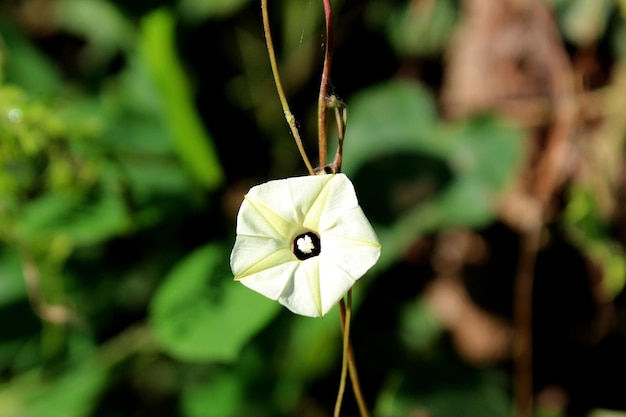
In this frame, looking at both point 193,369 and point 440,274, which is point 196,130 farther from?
point 440,274

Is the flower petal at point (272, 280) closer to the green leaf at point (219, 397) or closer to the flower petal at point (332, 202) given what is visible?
the flower petal at point (332, 202)

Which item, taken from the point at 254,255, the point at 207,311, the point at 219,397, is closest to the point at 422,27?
the point at 207,311

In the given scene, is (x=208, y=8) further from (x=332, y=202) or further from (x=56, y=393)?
(x=332, y=202)

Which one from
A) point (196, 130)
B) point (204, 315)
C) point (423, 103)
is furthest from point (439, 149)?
point (204, 315)

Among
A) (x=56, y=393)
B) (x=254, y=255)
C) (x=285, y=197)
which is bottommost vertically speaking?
(x=56, y=393)

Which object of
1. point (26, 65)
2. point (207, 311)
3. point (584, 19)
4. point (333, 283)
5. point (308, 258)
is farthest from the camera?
point (26, 65)

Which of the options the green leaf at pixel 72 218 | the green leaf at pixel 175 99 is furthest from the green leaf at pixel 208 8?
the green leaf at pixel 72 218

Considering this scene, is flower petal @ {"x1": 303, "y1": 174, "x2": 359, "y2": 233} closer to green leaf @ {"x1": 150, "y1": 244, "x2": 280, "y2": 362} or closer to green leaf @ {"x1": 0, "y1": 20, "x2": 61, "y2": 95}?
green leaf @ {"x1": 150, "y1": 244, "x2": 280, "y2": 362}
